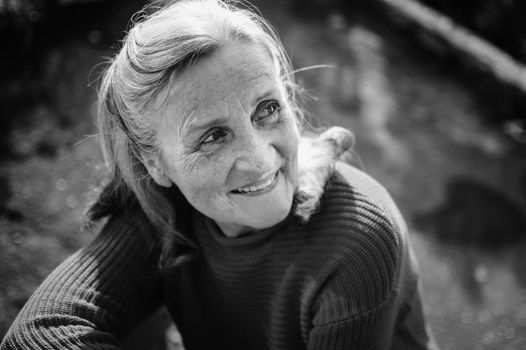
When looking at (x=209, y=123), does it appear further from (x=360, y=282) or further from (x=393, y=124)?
(x=393, y=124)

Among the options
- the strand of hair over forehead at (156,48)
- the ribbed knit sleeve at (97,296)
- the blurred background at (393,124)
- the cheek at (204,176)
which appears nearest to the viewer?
the strand of hair over forehead at (156,48)

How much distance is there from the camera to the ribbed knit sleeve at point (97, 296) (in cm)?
177

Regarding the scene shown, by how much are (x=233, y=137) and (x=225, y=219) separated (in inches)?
12.9

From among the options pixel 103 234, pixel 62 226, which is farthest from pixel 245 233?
pixel 62 226

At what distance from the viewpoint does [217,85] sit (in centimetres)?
154

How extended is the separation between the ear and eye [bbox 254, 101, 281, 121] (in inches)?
17.0

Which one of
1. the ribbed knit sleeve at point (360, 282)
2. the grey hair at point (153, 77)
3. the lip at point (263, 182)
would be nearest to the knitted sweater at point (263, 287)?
the ribbed knit sleeve at point (360, 282)

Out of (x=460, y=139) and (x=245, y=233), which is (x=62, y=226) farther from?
(x=460, y=139)

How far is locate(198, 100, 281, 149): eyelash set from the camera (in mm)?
1609

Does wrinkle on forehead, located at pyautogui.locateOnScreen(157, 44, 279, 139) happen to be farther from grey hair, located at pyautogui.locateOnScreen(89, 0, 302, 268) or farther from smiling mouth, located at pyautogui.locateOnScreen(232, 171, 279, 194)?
smiling mouth, located at pyautogui.locateOnScreen(232, 171, 279, 194)

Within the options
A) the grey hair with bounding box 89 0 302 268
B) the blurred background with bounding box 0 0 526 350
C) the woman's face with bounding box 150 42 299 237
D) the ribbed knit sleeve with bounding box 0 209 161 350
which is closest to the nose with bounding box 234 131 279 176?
the woman's face with bounding box 150 42 299 237

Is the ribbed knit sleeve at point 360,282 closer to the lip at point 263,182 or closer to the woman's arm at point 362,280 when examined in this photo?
the woman's arm at point 362,280

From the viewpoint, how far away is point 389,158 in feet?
13.8

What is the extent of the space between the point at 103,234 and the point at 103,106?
56 cm
